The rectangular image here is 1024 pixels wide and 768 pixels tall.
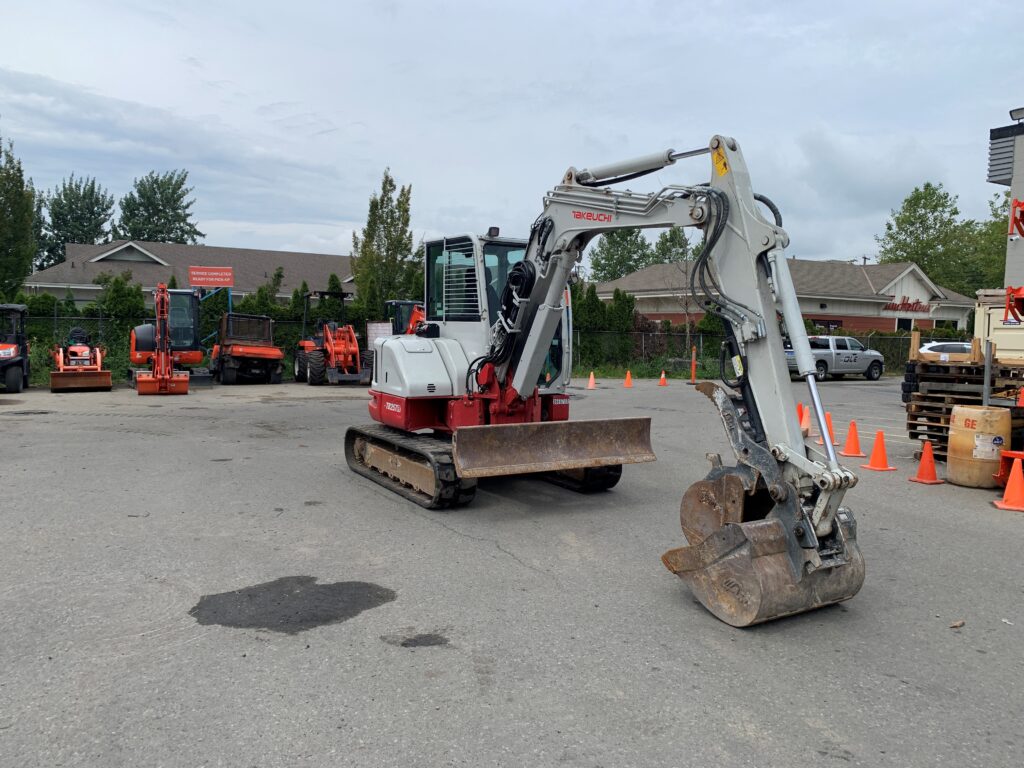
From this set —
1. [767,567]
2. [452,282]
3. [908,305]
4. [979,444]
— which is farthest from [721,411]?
[908,305]

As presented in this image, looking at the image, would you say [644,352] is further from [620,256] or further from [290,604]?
[620,256]

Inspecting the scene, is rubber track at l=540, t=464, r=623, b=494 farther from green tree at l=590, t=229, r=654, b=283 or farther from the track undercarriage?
green tree at l=590, t=229, r=654, b=283

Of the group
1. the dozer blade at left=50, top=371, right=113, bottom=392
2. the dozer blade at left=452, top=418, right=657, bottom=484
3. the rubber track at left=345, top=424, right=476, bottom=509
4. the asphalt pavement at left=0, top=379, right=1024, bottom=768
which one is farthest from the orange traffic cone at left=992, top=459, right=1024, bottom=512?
the dozer blade at left=50, top=371, right=113, bottom=392

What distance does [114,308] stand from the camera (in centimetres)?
2545

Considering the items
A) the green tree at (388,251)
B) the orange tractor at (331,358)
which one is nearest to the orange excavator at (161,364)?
the orange tractor at (331,358)

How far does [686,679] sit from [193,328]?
21.5 meters

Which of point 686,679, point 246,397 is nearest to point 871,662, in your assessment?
point 686,679

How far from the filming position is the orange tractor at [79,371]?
2016cm

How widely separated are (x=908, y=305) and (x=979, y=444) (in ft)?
140

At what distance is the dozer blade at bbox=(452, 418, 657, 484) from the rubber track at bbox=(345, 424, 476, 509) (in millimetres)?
325

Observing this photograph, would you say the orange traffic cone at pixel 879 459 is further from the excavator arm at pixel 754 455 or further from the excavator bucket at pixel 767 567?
the excavator bucket at pixel 767 567

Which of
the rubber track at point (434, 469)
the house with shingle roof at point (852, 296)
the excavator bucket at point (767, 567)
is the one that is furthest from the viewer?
the house with shingle roof at point (852, 296)

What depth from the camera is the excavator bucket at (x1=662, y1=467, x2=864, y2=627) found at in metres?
4.79

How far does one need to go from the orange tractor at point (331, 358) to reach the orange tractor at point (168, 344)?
321 cm
